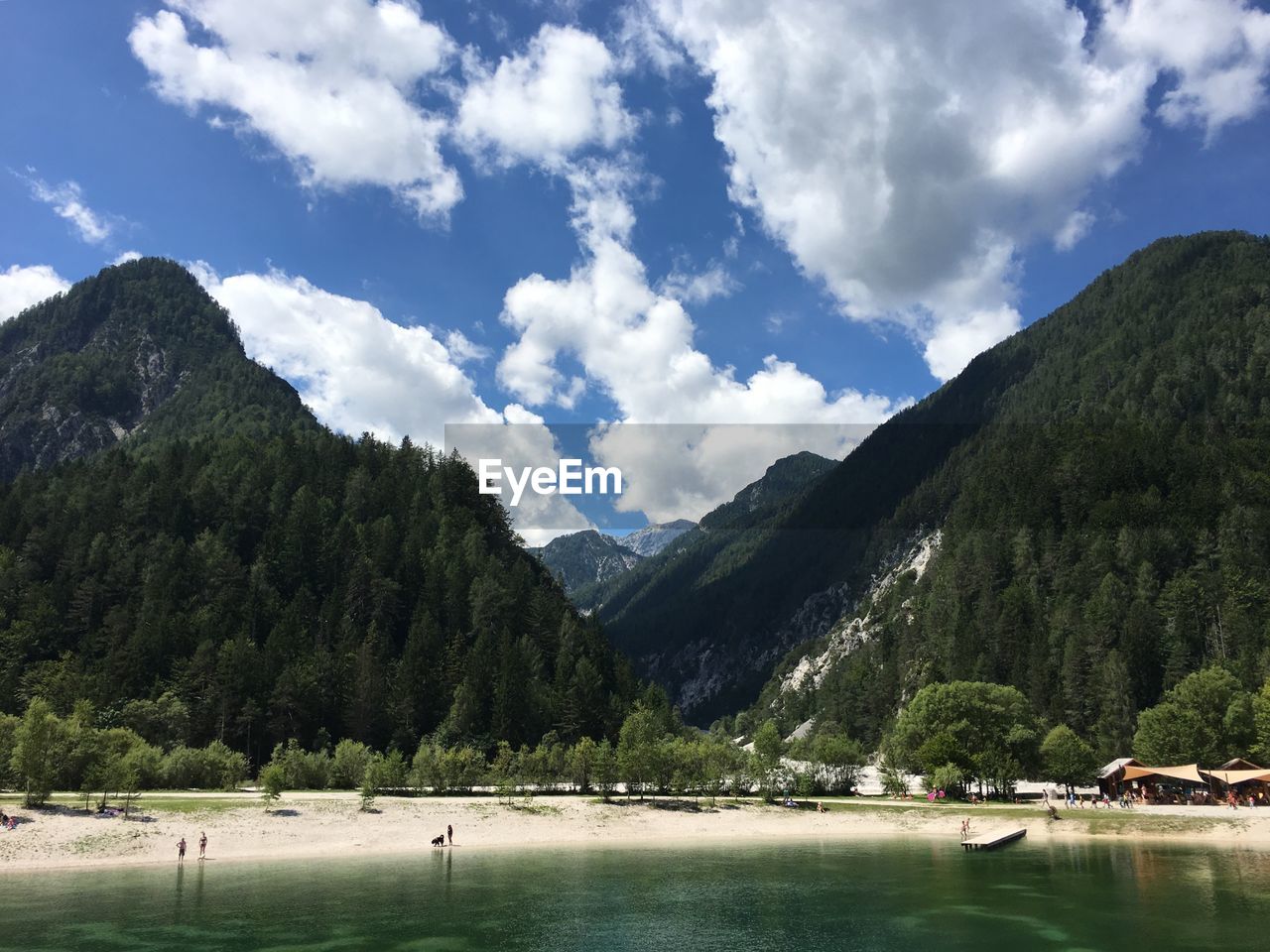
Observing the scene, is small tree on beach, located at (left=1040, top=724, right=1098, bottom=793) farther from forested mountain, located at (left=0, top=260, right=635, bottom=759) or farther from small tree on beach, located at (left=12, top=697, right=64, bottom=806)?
small tree on beach, located at (left=12, top=697, right=64, bottom=806)

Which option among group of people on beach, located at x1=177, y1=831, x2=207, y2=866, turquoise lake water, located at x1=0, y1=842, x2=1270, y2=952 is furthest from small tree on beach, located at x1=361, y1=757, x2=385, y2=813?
group of people on beach, located at x1=177, y1=831, x2=207, y2=866

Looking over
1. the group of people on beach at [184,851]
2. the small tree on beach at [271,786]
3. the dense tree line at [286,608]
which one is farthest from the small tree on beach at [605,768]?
the group of people on beach at [184,851]

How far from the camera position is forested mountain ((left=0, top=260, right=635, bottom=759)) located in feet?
389

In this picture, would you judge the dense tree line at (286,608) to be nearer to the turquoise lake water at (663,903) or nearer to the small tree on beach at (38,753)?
the small tree on beach at (38,753)

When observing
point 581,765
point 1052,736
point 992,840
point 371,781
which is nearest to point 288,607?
point 371,781

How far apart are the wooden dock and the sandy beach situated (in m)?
3.55

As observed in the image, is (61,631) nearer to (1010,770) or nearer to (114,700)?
(114,700)

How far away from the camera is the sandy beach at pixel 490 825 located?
64875 millimetres

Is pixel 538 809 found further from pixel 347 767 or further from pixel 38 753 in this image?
pixel 38 753

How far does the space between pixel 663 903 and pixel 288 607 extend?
4246 inches

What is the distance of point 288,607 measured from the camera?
13875 centimetres

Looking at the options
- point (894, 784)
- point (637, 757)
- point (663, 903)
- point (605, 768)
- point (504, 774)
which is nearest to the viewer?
point (663, 903)

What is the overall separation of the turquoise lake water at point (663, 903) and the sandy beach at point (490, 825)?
6077 millimetres

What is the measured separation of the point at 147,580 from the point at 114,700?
1106 inches
